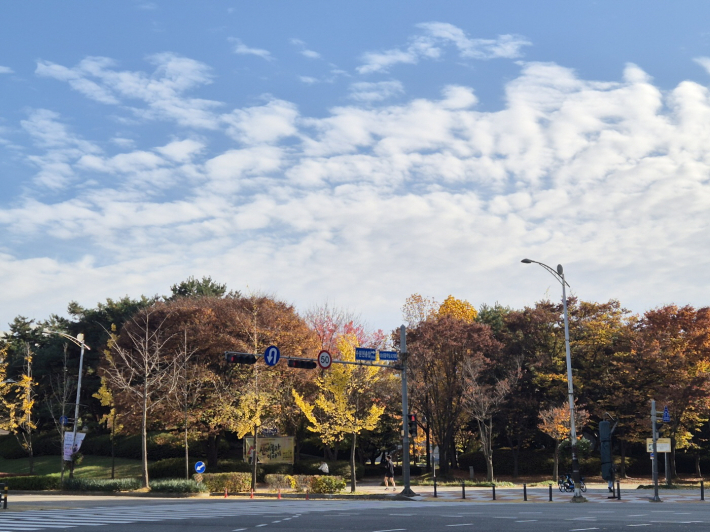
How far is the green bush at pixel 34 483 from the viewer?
139 ft

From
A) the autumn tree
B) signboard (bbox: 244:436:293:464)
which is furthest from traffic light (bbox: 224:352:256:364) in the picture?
the autumn tree

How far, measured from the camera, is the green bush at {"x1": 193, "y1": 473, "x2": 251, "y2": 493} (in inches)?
1538

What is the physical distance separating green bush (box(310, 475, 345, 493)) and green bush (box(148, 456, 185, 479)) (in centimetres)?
1605

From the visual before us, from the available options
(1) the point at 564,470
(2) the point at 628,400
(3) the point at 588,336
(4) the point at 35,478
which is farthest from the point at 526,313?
(4) the point at 35,478

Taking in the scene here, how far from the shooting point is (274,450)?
4578cm

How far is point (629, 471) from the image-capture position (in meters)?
56.7

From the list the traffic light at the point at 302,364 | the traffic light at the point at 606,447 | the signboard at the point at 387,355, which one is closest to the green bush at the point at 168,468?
the signboard at the point at 387,355

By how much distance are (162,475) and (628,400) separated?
112ft

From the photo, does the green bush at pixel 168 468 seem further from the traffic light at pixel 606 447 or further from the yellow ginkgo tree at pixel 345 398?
the traffic light at pixel 606 447

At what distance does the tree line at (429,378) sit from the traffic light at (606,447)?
51.2 feet

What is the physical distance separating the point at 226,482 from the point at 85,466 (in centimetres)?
2085

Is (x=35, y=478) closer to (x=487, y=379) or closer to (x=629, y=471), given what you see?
(x=487, y=379)

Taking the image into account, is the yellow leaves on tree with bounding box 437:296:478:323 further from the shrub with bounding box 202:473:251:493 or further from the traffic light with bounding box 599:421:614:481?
the traffic light with bounding box 599:421:614:481

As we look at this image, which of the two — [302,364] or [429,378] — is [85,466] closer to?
[429,378]
